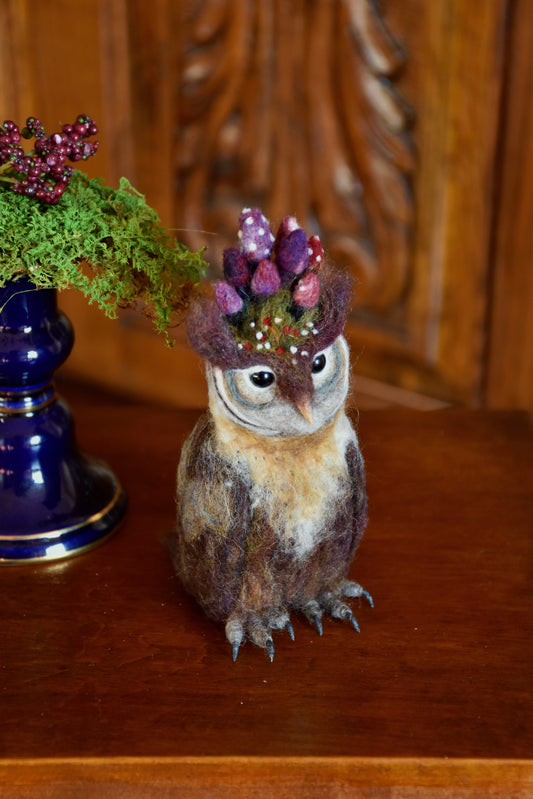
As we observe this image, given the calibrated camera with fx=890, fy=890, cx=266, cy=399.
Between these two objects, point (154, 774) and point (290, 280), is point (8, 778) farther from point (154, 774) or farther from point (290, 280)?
point (290, 280)

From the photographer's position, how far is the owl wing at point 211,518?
623mm

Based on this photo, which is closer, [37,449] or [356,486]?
[356,486]

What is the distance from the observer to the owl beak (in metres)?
0.59

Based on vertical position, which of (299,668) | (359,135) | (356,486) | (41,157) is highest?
(41,157)

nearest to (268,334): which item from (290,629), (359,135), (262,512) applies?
(262,512)

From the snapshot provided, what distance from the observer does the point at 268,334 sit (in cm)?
59

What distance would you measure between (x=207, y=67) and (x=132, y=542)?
3.30ft

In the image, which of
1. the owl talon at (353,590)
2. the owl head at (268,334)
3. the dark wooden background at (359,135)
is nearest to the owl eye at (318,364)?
the owl head at (268,334)

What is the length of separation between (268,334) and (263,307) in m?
0.02

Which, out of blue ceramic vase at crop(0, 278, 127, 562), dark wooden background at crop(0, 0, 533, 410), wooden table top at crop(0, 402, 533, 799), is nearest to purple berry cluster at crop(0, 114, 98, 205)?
blue ceramic vase at crop(0, 278, 127, 562)

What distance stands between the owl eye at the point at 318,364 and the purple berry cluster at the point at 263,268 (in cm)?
4

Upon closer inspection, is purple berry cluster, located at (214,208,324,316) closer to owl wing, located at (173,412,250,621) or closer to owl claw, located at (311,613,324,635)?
owl wing, located at (173,412,250,621)

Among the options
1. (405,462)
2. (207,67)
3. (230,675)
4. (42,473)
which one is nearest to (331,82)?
(207,67)

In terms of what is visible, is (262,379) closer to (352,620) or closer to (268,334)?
(268,334)
